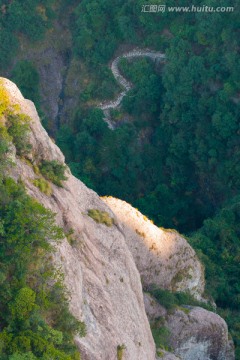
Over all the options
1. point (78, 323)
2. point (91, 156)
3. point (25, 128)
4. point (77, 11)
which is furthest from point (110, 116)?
point (78, 323)

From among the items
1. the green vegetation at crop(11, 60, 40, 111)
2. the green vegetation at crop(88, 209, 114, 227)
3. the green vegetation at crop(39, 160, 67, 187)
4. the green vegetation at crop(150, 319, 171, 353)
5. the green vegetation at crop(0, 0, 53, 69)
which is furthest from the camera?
the green vegetation at crop(11, 60, 40, 111)

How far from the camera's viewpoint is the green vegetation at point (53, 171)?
22.7 meters

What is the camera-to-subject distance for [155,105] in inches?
2267

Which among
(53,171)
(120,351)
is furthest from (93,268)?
(53,171)

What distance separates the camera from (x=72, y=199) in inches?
957

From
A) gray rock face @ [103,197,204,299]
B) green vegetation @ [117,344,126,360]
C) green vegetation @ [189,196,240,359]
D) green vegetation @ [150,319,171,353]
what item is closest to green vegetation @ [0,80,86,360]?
green vegetation @ [117,344,126,360]

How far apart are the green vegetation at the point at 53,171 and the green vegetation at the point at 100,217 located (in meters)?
3.19

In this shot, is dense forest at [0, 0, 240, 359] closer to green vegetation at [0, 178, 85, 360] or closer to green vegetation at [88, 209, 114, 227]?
green vegetation at [88, 209, 114, 227]

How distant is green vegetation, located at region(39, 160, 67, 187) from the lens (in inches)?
893

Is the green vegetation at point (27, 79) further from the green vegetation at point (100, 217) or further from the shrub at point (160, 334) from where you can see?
the shrub at point (160, 334)

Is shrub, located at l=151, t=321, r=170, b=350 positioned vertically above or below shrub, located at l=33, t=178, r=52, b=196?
below

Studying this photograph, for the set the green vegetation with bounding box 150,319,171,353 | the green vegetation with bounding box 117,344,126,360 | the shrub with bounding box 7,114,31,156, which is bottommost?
the green vegetation with bounding box 150,319,171,353

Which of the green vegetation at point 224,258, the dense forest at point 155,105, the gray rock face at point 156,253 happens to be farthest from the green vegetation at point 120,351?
the dense forest at point 155,105

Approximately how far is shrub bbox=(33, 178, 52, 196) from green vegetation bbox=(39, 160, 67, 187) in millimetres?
690
